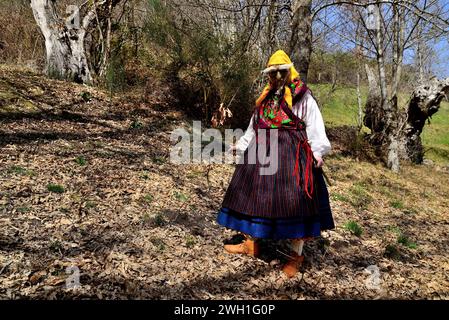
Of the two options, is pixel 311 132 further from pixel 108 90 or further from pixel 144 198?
pixel 108 90

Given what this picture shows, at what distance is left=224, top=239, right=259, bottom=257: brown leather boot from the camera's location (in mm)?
3883

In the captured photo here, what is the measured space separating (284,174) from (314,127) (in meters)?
0.50

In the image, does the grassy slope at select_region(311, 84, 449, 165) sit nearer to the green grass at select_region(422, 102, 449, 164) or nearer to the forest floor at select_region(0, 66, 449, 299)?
the green grass at select_region(422, 102, 449, 164)

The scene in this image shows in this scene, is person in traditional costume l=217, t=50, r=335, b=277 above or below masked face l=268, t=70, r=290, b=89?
below

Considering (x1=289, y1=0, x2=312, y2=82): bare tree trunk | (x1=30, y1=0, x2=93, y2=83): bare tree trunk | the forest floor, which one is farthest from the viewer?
(x1=30, y1=0, x2=93, y2=83): bare tree trunk

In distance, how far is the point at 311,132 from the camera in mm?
3420

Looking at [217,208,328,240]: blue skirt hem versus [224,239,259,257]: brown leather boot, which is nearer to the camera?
[217,208,328,240]: blue skirt hem

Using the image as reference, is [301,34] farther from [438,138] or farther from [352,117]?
[438,138]

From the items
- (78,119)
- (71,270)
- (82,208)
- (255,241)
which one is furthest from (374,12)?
(71,270)

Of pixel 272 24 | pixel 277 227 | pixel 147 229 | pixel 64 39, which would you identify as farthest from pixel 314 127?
pixel 64 39

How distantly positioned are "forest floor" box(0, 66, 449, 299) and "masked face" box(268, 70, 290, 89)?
171 centimetres

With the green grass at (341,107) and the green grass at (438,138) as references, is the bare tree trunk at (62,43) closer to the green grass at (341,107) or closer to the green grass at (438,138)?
the green grass at (341,107)

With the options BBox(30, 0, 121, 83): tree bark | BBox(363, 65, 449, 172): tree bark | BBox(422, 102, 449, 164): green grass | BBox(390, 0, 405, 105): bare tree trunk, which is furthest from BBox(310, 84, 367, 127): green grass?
BBox(30, 0, 121, 83): tree bark

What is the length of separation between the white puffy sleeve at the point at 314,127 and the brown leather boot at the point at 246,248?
3.73 feet
